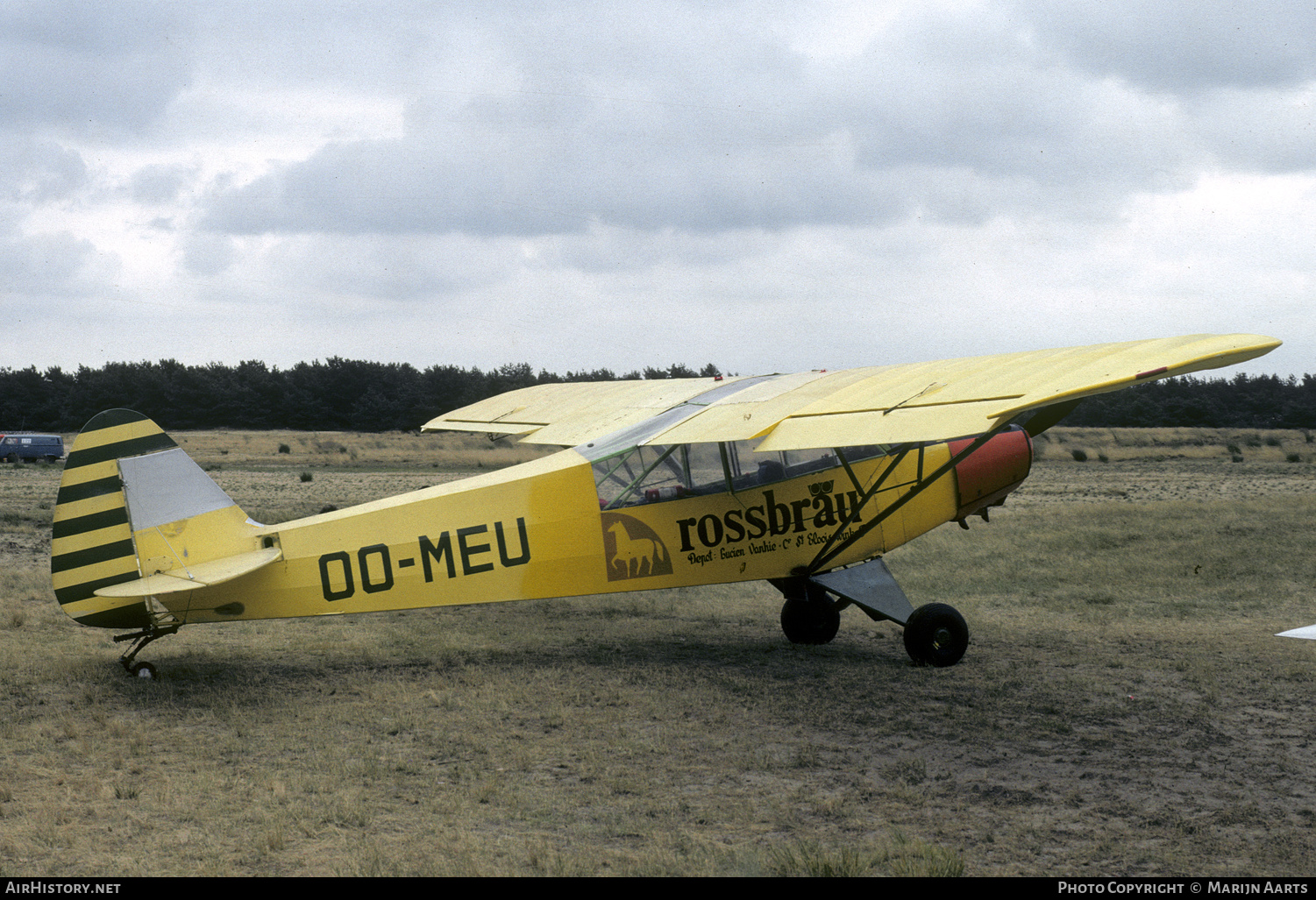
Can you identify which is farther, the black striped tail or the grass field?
the black striped tail

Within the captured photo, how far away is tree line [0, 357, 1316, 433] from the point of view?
67.9 m

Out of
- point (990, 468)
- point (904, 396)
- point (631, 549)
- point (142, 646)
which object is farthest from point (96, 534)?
point (990, 468)

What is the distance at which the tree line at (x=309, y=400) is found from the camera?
223 feet

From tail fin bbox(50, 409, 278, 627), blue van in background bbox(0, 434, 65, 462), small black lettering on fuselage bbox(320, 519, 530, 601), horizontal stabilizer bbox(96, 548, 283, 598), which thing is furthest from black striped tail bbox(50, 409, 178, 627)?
blue van in background bbox(0, 434, 65, 462)

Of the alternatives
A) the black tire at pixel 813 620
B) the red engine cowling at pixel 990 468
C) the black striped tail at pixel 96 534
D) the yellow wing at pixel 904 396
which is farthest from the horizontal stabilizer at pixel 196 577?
the red engine cowling at pixel 990 468

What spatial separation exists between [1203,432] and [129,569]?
59.8 m

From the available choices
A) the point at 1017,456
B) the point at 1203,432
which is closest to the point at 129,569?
the point at 1017,456

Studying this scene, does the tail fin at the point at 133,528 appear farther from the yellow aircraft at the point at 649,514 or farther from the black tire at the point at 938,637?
the black tire at the point at 938,637

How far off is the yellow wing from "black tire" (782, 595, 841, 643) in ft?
7.15

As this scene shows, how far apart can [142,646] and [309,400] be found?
66.5m

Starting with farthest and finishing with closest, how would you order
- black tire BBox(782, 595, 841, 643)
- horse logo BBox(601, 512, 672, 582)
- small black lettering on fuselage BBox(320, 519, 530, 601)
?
black tire BBox(782, 595, 841, 643), horse logo BBox(601, 512, 672, 582), small black lettering on fuselage BBox(320, 519, 530, 601)

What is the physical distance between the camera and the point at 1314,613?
10703mm

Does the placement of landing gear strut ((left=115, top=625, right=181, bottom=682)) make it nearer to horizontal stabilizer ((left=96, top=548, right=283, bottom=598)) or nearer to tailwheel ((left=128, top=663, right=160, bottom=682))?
tailwheel ((left=128, top=663, right=160, bottom=682))
